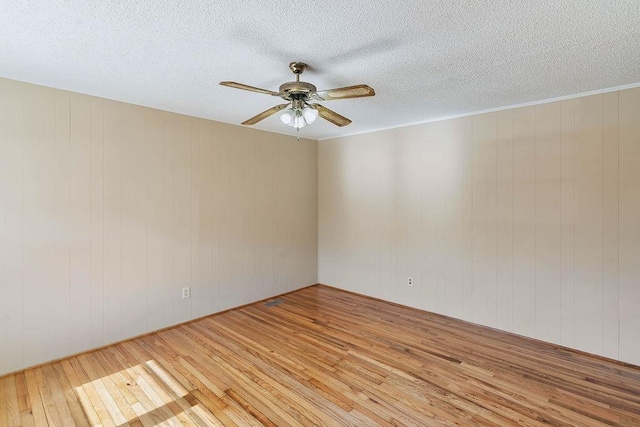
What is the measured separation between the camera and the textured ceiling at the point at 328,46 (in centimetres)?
162

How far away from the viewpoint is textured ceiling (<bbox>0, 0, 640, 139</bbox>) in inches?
63.9

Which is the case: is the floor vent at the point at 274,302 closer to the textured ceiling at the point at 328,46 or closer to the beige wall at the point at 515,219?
the beige wall at the point at 515,219

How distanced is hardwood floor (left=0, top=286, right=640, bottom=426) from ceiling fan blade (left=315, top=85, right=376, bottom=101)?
209 cm

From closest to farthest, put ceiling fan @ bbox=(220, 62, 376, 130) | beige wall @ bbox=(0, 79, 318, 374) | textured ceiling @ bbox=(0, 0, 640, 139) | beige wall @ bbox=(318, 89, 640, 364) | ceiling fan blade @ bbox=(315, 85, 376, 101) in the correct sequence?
textured ceiling @ bbox=(0, 0, 640, 139) < ceiling fan blade @ bbox=(315, 85, 376, 101) < ceiling fan @ bbox=(220, 62, 376, 130) < beige wall @ bbox=(0, 79, 318, 374) < beige wall @ bbox=(318, 89, 640, 364)

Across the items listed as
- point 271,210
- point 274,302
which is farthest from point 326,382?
point 271,210

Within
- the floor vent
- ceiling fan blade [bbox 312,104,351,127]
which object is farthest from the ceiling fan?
the floor vent

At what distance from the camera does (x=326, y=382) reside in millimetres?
2432

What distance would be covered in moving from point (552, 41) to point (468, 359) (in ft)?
8.35

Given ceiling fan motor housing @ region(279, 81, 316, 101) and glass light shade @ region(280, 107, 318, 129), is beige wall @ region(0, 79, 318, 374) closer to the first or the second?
glass light shade @ region(280, 107, 318, 129)

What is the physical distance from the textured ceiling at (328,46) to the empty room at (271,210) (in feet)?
0.06

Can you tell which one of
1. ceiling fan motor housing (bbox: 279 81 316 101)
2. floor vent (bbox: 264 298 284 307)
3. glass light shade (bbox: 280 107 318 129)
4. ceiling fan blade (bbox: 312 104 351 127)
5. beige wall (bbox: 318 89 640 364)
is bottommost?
floor vent (bbox: 264 298 284 307)

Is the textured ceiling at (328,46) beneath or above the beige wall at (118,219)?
above

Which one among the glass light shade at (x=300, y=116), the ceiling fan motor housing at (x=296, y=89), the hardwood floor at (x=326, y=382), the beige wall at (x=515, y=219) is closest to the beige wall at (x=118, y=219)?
the hardwood floor at (x=326, y=382)

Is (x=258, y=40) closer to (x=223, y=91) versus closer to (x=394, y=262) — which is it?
(x=223, y=91)
